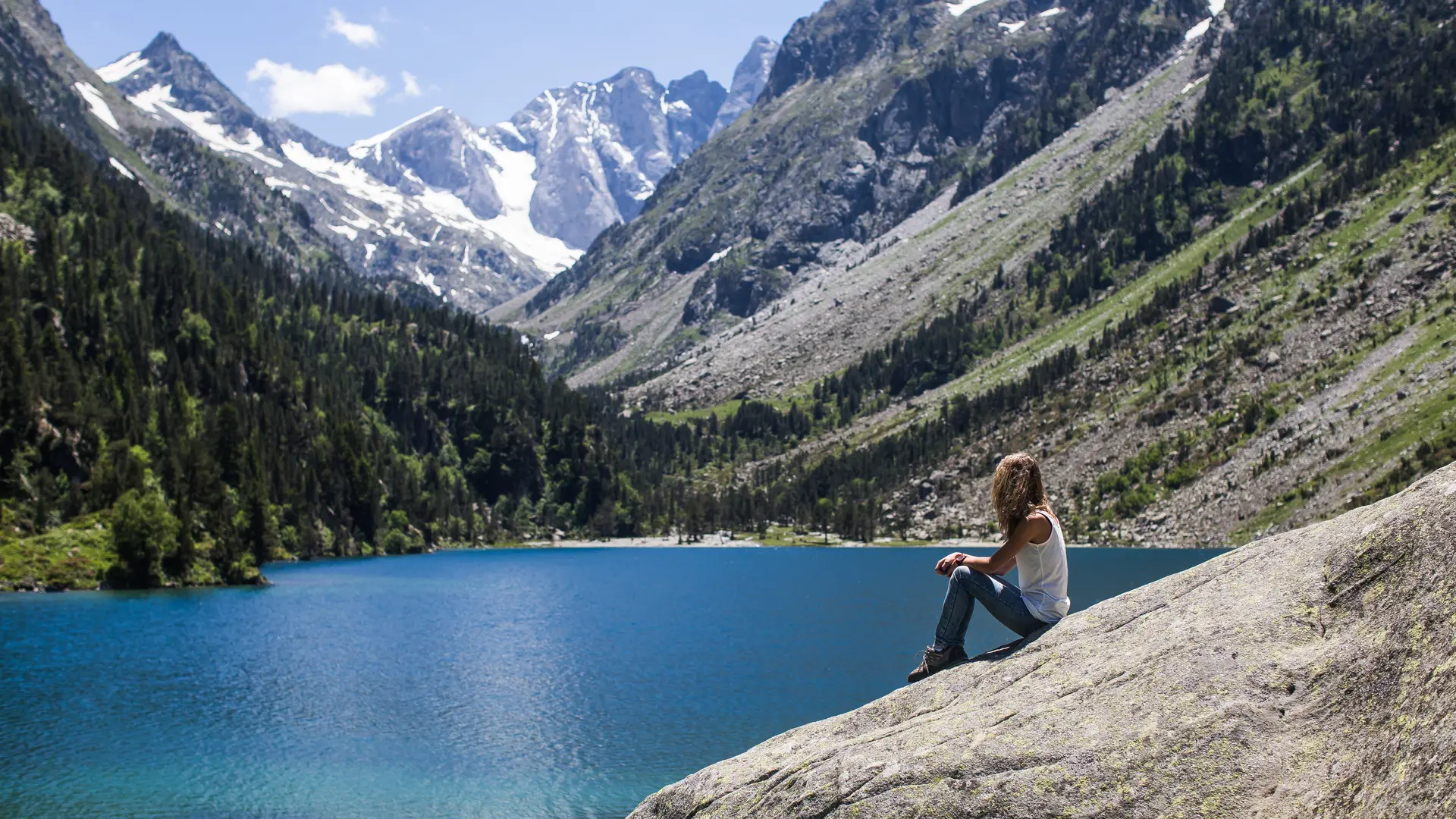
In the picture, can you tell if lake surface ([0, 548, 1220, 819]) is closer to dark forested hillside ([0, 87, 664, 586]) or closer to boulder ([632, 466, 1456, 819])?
dark forested hillside ([0, 87, 664, 586])

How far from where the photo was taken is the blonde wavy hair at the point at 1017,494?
604 inches

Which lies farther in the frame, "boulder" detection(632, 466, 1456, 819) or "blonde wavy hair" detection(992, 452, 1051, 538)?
"blonde wavy hair" detection(992, 452, 1051, 538)

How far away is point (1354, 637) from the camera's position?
10508 mm

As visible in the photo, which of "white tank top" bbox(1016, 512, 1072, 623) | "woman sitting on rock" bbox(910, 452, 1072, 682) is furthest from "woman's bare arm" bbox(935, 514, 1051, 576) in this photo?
"white tank top" bbox(1016, 512, 1072, 623)

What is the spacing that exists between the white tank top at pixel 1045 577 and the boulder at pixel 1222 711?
109cm

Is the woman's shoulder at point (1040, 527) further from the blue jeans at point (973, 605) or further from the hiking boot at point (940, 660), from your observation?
the hiking boot at point (940, 660)

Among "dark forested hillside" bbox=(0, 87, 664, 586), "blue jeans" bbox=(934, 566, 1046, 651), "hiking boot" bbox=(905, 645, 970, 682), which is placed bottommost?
"hiking boot" bbox=(905, 645, 970, 682)

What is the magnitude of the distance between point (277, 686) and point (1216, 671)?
64.1m

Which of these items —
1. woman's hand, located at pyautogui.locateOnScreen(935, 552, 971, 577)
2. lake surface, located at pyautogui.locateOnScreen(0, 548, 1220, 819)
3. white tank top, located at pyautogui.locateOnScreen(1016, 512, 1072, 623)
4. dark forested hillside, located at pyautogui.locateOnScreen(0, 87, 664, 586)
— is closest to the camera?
white tank top, located at pyautogui.locateOnScreen(1016, 512, 1072, 623)

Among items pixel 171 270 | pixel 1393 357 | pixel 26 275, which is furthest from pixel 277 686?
pixel 1393 357

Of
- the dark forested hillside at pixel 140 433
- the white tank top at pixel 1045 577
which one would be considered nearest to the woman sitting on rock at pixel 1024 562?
the white tank top at pixel 1045 577

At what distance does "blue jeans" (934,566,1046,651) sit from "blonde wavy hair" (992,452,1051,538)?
855 mm

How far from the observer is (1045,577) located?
50.3 feet

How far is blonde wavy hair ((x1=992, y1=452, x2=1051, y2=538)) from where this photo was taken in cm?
1534
